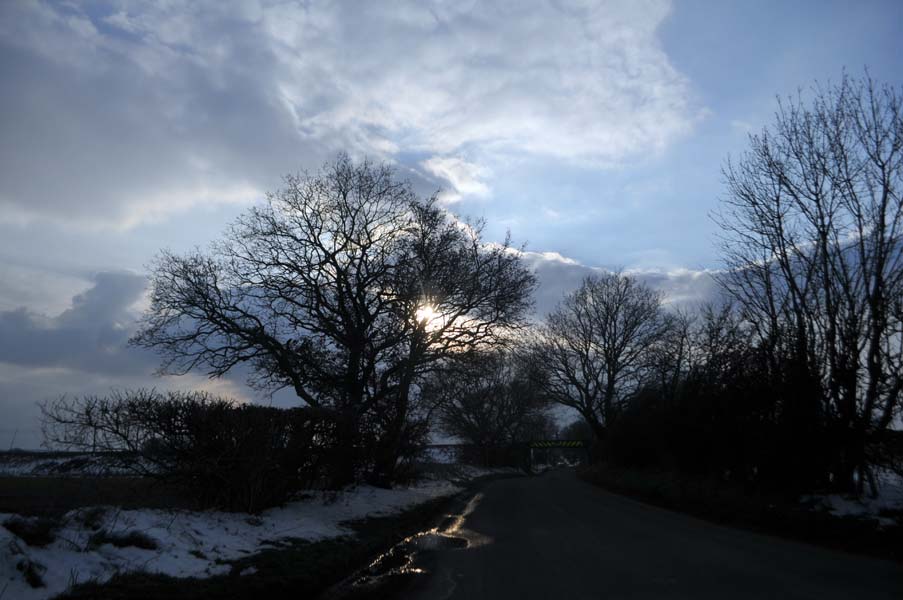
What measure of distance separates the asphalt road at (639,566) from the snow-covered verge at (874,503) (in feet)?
5.39

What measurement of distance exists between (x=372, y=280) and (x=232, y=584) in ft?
51.3

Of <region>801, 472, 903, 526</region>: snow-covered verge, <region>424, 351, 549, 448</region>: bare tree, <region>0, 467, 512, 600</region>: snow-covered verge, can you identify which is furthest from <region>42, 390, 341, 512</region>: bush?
<region>424, 351, 549, 448</region>: bare tree

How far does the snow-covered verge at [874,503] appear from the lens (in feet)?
36.8

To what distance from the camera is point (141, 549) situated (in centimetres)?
679

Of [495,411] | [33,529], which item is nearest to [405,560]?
[33,529]

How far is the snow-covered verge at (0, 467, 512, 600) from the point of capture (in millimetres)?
5301

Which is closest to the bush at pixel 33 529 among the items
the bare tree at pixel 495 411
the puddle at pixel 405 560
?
the puddle at pixel 405 560

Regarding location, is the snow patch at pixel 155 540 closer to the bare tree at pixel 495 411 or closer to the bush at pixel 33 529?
the bush at pixel 33 529

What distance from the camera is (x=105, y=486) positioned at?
10328mm

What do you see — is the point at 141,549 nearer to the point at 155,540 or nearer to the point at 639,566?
the point at 155,540

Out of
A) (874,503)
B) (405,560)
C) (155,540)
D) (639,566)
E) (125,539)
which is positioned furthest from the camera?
(874,503)

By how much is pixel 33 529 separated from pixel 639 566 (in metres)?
7.24

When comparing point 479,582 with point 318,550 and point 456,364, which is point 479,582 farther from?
point 456,364

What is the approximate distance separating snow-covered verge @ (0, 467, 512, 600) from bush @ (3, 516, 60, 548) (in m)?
0.06
